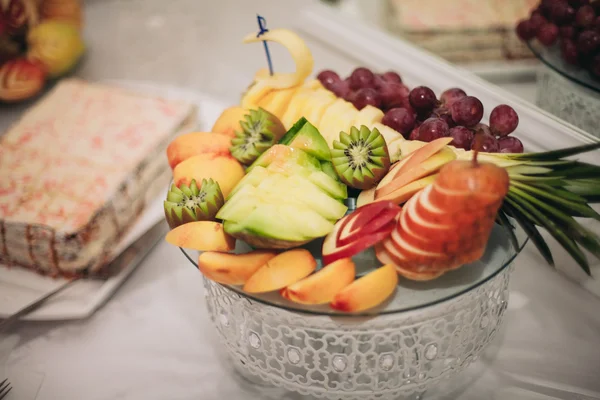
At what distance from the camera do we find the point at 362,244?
646mm

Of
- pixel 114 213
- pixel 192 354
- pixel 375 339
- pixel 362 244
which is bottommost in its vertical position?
pixel 192 354

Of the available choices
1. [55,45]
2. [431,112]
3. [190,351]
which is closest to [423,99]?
[431,112]

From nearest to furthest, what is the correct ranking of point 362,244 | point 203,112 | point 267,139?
point 362,244 < point 267,139 < point 203,112

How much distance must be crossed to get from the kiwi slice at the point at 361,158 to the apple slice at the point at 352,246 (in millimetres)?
101

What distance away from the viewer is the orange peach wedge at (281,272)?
25.3 inches

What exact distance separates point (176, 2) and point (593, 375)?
1829 mm

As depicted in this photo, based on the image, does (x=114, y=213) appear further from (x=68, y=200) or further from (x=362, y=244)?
(x=362, y=244)

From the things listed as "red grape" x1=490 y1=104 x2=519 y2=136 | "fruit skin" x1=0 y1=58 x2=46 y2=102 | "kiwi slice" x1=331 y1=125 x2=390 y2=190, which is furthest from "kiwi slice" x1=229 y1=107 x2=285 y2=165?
"fruit skin" x1=0 y1=58 x2=46 y2=102

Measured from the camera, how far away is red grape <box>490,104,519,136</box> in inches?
32.1

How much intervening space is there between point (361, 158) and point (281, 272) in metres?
0.20

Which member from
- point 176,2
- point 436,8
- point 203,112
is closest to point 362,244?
point 203,112

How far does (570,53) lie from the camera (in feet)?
3.28

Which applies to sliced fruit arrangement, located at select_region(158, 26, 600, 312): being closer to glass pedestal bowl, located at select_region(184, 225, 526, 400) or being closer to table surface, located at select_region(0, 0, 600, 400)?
glass pedestal bowl, located at select_region(184, 225, 526, 400)

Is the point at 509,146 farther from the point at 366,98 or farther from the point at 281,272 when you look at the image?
the point at 281,272
